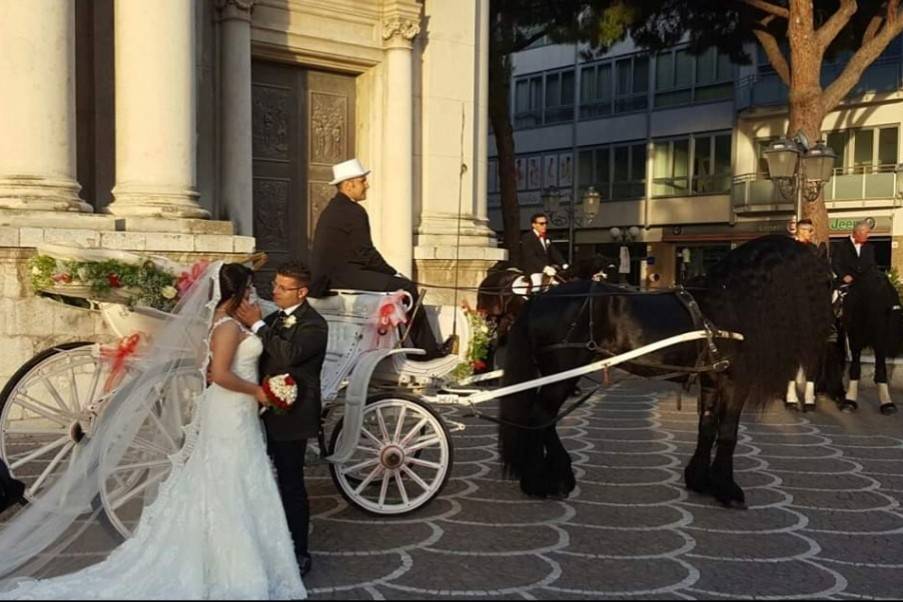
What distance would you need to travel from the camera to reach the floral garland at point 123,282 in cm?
662

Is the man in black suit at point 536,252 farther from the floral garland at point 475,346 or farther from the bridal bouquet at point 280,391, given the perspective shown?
the bridal bouquet at point 280,391

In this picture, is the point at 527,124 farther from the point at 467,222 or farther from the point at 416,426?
Answer: the point at 416,426

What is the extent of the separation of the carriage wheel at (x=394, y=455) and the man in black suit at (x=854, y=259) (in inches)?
296

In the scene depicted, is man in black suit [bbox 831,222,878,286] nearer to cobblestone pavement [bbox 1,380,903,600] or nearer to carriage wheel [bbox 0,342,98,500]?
cobblestone pavement [bbox 1,380,903,600]

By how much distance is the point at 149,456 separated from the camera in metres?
5.68

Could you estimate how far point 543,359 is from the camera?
752 centimetres

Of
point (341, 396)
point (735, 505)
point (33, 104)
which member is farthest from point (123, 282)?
point (735, 505)

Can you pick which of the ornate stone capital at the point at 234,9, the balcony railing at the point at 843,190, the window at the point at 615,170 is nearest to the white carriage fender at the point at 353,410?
the ornate stone capital at the point at 234,9

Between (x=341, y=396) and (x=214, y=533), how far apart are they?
222 centimetres

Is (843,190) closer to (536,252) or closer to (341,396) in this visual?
(536,252)

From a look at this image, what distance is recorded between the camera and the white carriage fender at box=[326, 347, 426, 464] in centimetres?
657

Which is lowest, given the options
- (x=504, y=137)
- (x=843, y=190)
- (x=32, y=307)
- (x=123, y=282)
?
(x=32, y=307)

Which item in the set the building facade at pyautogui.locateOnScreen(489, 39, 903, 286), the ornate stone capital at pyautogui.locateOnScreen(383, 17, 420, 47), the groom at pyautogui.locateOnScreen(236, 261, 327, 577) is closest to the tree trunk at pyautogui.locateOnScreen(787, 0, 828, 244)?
the ornate stone capital at pyautogui.locateOnScreen(383, 17, 420, 47)

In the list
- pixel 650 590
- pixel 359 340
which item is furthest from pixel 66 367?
pixel 650 590
